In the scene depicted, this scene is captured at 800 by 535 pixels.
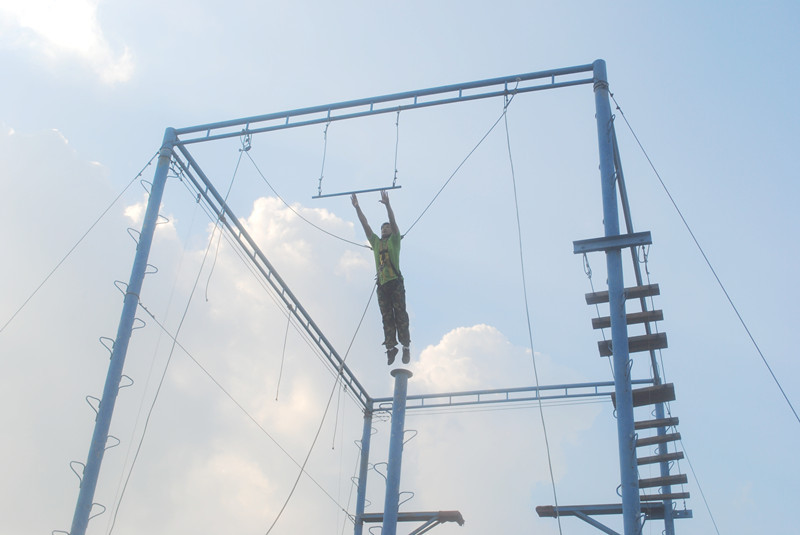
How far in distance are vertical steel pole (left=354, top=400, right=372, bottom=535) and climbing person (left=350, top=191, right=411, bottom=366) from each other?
760 cm

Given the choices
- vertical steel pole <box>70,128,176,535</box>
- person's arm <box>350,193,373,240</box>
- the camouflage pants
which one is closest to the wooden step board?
the camouflage pants

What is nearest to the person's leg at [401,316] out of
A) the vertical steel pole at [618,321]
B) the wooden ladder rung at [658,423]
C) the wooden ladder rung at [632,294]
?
the wooden ladder rung at [632,294]

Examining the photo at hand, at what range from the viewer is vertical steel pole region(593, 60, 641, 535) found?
7113 mm

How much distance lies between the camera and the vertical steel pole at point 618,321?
7113mm

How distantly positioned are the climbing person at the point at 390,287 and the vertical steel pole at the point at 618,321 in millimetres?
2629

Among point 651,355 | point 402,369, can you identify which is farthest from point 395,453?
point 651,355

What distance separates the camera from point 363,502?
1630cm

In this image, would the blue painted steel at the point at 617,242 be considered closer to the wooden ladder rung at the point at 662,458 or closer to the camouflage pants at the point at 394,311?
the camouflage pants at the point at 394,311

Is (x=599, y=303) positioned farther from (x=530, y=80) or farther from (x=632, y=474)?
(x=530, y=80)

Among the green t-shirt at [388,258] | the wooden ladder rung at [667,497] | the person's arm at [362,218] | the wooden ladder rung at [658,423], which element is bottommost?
the wooden ladder rung at [667,497]

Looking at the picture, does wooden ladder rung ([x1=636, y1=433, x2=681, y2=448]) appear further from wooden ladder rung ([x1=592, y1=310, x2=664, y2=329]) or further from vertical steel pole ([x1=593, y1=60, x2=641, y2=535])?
vertical steel pole ([x1=593, y1=60, x2=641, y2=535])

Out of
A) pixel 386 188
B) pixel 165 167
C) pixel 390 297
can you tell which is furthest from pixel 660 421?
pixel 165 167

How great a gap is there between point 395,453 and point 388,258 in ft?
8.33

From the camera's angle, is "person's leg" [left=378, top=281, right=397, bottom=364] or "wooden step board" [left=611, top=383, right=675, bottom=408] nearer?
"wooden step board" [left=611, top=383, right=675, bottom=408]
